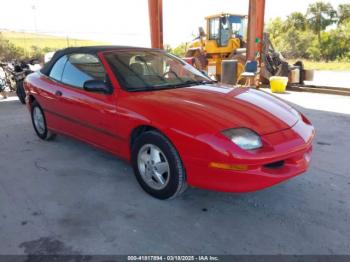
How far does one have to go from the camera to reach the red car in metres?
2.62

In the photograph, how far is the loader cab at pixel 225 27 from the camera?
1299 centimetres

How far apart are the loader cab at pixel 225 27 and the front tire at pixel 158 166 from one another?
10.9m

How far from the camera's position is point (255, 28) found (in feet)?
34.9

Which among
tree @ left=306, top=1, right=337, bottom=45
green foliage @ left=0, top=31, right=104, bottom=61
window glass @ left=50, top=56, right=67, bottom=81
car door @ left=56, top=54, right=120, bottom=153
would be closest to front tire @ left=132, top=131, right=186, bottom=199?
car door @ left=56, top=54, right=120, bottom=153

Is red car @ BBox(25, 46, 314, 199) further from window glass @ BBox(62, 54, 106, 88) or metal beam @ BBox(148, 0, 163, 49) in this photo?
metal beam @ BBox(148, 0, 163, 49)

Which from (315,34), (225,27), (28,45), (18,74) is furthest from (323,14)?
(18,74)

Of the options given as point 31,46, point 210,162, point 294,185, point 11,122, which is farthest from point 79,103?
point 31,46

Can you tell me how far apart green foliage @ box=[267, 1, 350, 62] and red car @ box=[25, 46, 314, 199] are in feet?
87.2

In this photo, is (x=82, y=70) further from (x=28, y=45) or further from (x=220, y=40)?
(x=28, y=45)

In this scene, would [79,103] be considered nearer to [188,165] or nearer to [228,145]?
[188,165]

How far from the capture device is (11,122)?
6645 millimetres

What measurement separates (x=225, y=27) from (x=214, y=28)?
470 millimetres

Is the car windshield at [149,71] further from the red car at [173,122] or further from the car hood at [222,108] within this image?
the car hood at [222,108]

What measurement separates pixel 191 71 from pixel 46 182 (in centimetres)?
214
